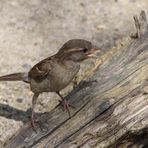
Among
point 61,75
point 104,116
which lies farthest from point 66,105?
point 104,116

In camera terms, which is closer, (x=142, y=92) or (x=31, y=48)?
(x=142, y=92)

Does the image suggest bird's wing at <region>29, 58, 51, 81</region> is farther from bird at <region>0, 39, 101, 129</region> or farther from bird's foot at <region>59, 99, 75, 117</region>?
bird's foot at <region>59, 99, 75, 117</region>

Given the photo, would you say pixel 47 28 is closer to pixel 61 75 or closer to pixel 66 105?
pixel 61 75

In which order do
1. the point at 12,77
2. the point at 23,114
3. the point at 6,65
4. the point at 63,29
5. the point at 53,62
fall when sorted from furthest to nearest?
the point at 63,29
the point at 6,65
the point at 23,114
the point at 12,77
the point at 53,62

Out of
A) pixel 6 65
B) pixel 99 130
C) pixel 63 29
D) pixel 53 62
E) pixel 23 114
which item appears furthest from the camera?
pixel 63 29

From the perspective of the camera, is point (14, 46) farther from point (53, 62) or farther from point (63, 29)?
point (53, 62)

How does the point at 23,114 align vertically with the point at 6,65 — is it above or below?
below

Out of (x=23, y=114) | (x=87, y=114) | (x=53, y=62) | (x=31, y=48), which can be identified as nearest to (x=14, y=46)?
(x=31, y=48)
